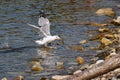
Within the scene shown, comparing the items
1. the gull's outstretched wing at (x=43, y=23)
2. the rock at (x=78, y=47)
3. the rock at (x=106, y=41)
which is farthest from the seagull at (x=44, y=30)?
the rock at (x=106, y=41)

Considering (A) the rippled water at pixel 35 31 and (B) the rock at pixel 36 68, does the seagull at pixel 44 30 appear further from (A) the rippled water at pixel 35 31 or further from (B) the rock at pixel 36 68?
(B) the rock at pixel 36 68

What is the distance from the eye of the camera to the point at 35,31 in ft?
45.2

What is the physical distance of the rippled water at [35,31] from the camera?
10212 millimetres

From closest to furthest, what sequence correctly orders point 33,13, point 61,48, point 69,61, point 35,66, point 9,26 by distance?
1. point 35,66
2. point 69,61
3. point 61,48
4. point 9,26
5. point 33,13

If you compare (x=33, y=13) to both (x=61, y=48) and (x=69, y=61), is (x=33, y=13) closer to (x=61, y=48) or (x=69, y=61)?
(x=61, y=48)

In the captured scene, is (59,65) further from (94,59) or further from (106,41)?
(106,41)

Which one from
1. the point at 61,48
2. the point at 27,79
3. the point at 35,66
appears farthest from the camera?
the point at 61,48

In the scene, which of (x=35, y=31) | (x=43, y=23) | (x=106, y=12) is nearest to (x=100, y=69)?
(x=43, y=23)

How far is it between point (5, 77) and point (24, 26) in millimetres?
5750

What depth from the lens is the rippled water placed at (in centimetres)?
1021

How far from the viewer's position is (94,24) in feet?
48.9

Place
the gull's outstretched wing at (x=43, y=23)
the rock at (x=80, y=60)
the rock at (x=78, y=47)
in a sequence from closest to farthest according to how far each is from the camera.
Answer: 1. the rock at (x=80, y=60)
2. the rock at (x=78, y=47)
3. the gull's outstretched wing at (x=43, y=23)

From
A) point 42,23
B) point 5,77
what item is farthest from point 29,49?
point 5,77

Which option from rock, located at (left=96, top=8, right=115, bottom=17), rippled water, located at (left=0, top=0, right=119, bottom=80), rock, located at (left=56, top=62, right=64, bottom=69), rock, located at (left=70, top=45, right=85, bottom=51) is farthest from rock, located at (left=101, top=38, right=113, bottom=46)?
rock, located at (left=96, top=8, right=115, bottom=17)
